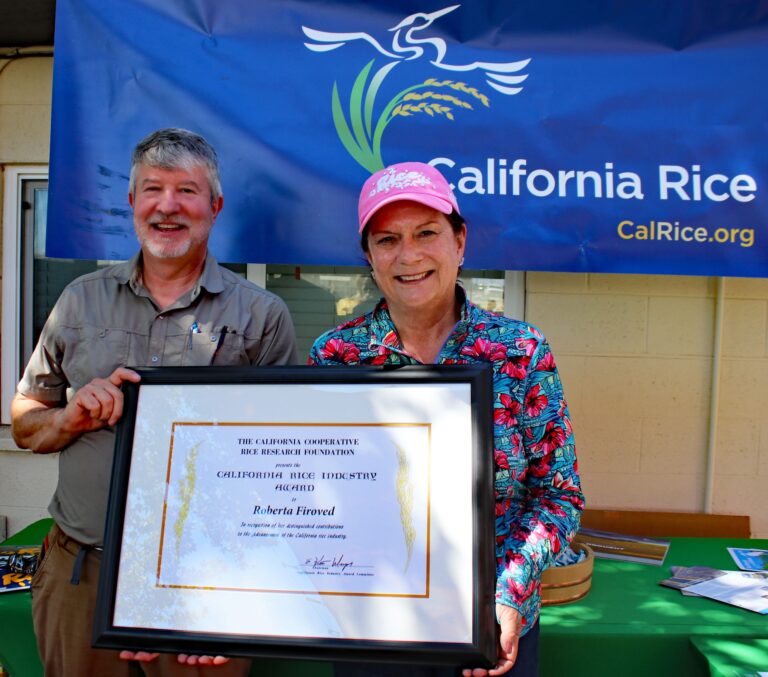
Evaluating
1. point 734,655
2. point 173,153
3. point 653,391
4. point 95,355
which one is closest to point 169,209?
point 173,153

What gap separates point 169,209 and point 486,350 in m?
0.98

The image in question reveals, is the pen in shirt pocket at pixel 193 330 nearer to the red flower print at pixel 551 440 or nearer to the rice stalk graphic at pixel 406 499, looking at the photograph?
the rice stalk graphic at pixel 406 499

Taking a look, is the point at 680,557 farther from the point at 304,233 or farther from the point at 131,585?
the point at 131,585

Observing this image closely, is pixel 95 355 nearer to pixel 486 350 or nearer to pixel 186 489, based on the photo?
pixel 186 489

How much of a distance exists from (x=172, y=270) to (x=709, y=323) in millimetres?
2898

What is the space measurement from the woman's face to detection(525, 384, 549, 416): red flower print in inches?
12.0

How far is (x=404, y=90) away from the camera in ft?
9.02

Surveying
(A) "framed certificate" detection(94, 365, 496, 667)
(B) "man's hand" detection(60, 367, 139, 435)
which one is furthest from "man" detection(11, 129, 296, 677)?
(A) "framed certificate" detection(94, 365, 496, 667)

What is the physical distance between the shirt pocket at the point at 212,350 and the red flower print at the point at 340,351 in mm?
355

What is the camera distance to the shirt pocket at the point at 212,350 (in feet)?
5.71

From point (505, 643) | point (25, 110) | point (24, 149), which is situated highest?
point (25, 110)

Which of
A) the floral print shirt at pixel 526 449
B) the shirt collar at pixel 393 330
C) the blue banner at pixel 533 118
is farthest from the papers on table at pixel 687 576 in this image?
the shirt collar at pixel 393 330

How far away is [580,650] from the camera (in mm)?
2172
